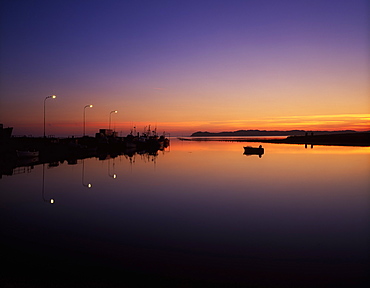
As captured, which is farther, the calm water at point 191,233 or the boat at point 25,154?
the boat at point 25,154

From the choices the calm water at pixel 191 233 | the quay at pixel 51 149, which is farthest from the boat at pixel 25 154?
the calm water at pixel 191 233

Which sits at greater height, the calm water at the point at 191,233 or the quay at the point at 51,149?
the quay at the point at 51,149

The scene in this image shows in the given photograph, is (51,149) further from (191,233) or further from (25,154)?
(191,233)

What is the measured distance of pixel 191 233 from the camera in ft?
47.8

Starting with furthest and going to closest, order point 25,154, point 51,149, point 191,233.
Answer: point 51,149 → point 25,154 → point 191,233

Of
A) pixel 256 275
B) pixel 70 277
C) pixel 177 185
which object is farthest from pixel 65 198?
pixel 256 275

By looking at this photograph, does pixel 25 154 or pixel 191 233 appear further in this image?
pixel 25 154

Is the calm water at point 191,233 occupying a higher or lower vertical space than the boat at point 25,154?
lower

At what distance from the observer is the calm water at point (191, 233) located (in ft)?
32.3

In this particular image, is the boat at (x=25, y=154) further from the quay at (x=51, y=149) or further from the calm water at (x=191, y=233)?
the calm water at (x=191, y=233)

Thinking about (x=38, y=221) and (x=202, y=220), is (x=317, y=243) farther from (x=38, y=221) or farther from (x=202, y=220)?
(x=38, y=221)

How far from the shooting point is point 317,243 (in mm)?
13391

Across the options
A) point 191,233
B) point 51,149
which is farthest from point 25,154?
point 191,233

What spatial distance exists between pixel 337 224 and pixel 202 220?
7.08m
